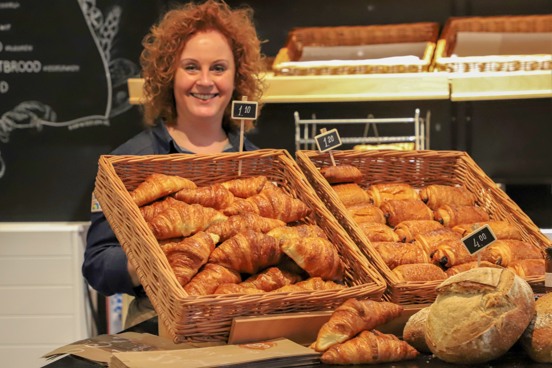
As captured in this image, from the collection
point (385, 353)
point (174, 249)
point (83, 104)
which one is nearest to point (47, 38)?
point (83, 104)

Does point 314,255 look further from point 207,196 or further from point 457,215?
point 457,215

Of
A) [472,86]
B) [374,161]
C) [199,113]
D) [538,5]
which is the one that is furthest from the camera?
[538,5]

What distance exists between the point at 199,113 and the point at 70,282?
1.51 metres

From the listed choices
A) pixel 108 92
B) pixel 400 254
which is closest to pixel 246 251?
pixel 400 254

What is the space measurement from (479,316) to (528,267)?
0.43 metres

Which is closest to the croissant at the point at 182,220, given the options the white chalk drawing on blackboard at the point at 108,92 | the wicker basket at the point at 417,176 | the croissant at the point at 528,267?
the wicker basket at the point at 417,176

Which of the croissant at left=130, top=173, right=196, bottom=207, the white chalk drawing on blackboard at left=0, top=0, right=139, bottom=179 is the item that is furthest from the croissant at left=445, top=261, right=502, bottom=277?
the white chalk drawing on blackboard at left=0, top=0, right=139, bottom=179

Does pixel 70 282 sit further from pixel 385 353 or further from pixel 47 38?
pixel 385 353

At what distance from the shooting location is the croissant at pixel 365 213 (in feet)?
6.89

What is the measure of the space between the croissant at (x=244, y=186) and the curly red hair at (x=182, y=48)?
0.72m

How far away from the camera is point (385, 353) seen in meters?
1.63

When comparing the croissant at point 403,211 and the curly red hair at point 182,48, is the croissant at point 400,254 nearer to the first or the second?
the croissant at point 403,211

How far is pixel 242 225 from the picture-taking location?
1871 millimetres

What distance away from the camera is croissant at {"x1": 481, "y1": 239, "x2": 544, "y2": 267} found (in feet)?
6.47
